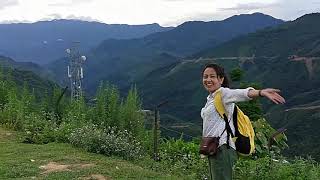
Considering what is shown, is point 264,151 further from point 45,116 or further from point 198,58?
point 198,58

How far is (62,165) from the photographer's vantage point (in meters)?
8.05

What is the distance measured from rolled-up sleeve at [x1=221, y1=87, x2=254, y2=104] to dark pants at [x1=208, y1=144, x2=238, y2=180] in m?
0.43

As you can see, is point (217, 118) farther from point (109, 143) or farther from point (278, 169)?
point (109, 143)

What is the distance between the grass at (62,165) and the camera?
7.34 m

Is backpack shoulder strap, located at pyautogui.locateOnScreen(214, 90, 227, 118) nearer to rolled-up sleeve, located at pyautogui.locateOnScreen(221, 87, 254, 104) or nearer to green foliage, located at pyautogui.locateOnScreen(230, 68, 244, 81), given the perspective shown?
rolled-up sleeve, located at pyautogui.locateOnScreen(221, 87, 254, 104)

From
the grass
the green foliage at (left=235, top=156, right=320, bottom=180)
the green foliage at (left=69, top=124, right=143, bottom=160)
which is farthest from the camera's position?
the green foliage at (left=69, top=124, right=143, bottom=160)

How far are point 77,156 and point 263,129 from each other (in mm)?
3271

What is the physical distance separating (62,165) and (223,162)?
4.24 m

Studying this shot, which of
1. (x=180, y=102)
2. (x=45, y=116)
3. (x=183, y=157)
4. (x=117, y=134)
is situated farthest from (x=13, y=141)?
(x=180, y=102)

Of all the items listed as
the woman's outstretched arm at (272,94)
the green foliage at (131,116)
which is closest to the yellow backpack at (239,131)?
the woman's outstretched arm at (272,94)

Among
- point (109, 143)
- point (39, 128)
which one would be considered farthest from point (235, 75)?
point (39, 128)

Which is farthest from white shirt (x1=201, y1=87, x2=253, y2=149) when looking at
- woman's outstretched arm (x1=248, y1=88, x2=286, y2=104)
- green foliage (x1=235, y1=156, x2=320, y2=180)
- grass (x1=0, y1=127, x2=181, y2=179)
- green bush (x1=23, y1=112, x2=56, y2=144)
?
green bush (x1=23, y1=112, x2=56, y2=144)

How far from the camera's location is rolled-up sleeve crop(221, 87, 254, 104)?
4.08 meters

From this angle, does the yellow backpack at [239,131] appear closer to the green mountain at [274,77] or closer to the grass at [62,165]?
the grass at [62,165]
